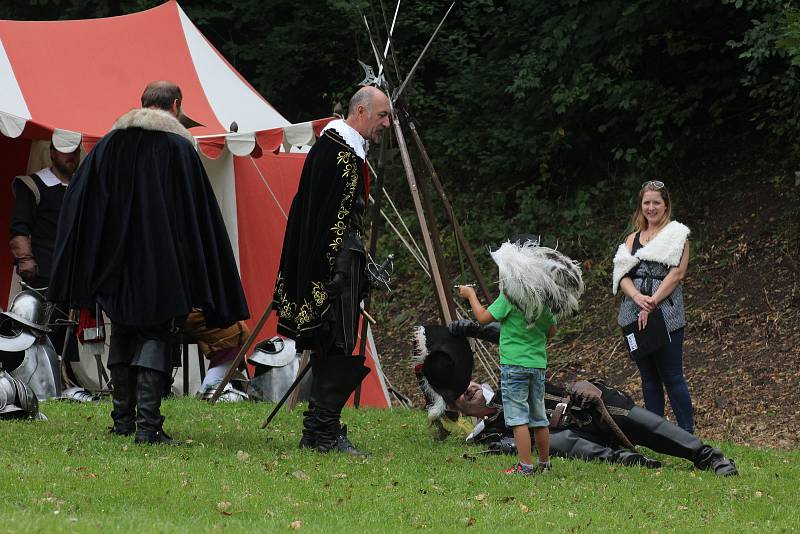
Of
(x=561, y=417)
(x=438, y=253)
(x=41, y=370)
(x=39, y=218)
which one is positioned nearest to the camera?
(x=561, y=417)

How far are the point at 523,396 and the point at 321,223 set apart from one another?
1.27m

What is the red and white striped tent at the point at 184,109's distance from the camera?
8.17m

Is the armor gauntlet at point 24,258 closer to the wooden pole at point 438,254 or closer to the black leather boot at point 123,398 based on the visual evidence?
the black leather boot at point 123,398

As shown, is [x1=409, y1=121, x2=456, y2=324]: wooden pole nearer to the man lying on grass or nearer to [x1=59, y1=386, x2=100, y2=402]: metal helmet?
the man lying on grass

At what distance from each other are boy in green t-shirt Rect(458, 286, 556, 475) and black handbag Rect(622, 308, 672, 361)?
1253mm

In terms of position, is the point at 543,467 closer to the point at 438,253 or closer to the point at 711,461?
the point at 711,461

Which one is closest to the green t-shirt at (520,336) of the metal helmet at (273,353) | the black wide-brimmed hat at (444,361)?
the black wide-brimmed hat at (444,361)

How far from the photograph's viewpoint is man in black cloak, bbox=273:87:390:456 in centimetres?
552

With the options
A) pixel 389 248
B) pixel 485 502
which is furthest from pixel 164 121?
pixel 389 248

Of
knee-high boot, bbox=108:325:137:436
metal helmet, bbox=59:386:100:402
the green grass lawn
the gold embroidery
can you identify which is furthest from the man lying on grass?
metal helmet, bbox=59:386:100:402

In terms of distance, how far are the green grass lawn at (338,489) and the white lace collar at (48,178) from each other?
2.29 meters

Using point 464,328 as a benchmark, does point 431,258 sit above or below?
above

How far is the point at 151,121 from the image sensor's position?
5656mm

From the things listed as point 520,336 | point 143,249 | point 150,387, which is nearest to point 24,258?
point 143,249
